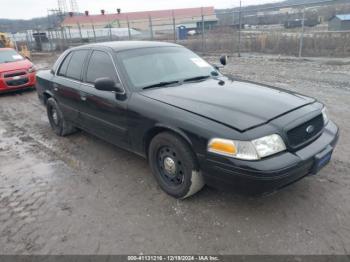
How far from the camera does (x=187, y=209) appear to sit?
10.2ft

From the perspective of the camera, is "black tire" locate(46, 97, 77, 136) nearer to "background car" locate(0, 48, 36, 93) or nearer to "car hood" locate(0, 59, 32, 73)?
"background car" locate(0, 48, 36, 93)

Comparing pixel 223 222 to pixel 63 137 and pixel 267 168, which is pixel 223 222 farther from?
pixel 63 137

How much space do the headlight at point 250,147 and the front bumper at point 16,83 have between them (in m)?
8.82

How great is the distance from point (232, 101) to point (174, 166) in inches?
36.8

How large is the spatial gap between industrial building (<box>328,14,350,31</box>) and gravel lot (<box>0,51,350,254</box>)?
18.2 meters

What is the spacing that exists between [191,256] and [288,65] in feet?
34.2

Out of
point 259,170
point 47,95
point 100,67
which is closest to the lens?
point 259,170

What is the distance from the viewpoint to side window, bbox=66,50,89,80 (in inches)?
179

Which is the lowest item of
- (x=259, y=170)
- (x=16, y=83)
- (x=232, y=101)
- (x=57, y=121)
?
(x=57, y=121)

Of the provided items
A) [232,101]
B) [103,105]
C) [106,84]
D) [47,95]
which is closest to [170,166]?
[232,101]

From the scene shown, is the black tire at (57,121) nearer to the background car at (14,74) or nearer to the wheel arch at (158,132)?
the wheel arch at (158,132)

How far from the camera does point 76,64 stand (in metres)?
4.69

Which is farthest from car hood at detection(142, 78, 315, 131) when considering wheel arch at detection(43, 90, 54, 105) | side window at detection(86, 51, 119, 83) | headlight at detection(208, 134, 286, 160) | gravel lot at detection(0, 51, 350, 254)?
wheel arch at detection(43, 90, 54, 105)

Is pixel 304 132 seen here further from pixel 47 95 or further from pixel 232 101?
pixel 47 95
